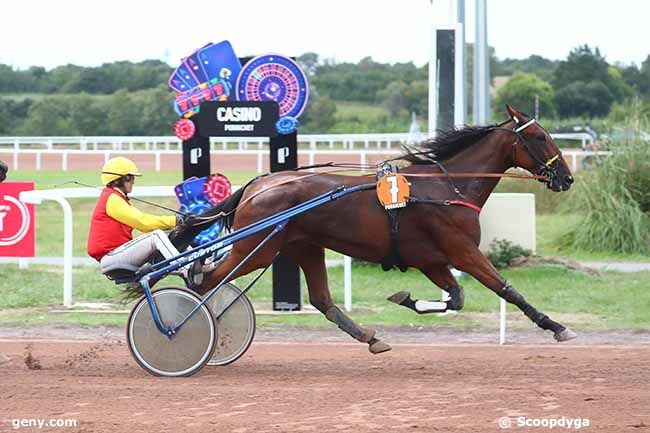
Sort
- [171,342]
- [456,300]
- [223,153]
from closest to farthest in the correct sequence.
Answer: [171,342] → [456,300] → [223,153]

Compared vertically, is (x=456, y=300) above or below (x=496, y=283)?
below

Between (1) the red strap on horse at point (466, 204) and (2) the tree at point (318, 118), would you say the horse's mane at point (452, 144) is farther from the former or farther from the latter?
(2) the tree at point (318, 118)

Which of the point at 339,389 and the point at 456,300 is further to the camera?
the point at 456,300

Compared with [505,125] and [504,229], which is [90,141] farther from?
[505,125]

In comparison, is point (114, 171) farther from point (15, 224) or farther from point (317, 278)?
point (15, 224)

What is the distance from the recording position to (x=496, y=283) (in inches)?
332

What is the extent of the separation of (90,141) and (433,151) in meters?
18.4

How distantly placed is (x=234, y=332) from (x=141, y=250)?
104cm

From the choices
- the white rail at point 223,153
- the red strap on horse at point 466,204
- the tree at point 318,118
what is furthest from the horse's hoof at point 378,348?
the tree at point 318,118

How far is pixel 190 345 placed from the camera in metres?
8.30

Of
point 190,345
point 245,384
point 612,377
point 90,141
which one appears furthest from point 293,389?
point 90,141

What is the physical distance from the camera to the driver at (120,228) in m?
8.44

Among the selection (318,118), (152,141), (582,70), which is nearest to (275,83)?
(152,141)

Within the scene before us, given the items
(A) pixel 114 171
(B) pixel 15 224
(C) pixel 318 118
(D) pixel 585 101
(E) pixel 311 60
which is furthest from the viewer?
(E) pixel 311 60
